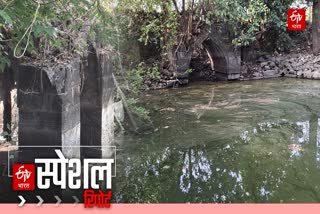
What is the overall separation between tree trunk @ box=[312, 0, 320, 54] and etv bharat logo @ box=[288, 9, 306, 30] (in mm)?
493

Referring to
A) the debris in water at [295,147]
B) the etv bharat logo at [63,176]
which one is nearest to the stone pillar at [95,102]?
the etv bharat logo at [63,176]

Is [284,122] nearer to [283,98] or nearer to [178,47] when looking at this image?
[283,98]

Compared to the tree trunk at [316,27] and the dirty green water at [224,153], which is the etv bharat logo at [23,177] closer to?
the dirty green water at [224,153]

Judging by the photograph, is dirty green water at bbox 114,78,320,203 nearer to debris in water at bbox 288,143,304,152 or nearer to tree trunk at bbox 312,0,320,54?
debris in water at bbox 288,143,304,152

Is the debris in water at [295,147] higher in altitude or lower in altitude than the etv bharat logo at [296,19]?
lower

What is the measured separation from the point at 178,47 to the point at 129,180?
26.0 feet

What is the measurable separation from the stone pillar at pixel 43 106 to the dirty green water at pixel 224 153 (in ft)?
3.44

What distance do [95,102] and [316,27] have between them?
1235cm

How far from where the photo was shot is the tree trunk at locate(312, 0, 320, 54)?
49.4 ft

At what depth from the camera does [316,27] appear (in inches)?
595

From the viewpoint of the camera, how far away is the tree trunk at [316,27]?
1505 cm

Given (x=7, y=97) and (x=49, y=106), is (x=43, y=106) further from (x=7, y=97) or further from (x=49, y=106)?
(x=7, y=97)

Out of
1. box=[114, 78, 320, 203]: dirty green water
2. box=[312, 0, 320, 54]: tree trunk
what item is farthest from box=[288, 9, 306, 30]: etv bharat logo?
box=[114, 78, 320, 203]: dirty green water

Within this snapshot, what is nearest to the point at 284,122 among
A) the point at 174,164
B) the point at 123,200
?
the point at 174,164
